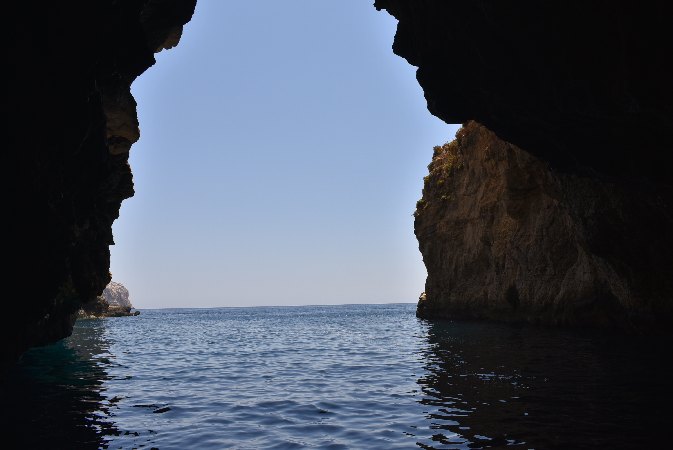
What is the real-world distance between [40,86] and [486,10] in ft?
39.7

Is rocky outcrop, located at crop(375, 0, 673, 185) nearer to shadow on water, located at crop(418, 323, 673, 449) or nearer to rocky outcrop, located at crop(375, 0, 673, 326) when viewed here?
rocky outcrop, located at crop(375, 0, 673, 326)

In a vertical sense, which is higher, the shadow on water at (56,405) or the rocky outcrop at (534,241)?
the rocky outcrop at (534,241)

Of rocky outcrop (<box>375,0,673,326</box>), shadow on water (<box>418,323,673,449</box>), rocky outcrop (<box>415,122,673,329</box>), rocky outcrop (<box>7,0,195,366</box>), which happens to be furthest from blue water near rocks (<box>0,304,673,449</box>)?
rocky outcrop (<box>375,0,673,326</box>)

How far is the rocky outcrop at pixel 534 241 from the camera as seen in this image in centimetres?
2481

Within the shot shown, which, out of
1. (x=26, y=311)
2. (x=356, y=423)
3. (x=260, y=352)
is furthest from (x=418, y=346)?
(x=26, y=311)

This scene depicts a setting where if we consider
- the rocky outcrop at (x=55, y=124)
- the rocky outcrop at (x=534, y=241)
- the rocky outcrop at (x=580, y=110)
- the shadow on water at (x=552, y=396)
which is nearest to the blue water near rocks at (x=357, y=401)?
the shadow on water at (x=552, y=396)

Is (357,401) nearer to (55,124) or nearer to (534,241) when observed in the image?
(55,124)

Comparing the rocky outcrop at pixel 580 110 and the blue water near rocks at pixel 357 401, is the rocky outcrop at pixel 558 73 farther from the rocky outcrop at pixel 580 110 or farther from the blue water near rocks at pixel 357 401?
the blue water near rocks at pixel 357 401

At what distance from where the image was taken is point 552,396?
14.2 m

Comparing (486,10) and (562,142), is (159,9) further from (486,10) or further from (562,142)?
(562,142)

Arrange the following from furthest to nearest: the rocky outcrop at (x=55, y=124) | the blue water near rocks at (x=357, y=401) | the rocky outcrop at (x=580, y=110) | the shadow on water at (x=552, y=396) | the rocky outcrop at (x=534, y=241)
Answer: the rocky outcrop at (x=534, y=241) → the rocky outcrop at (x=580, y=110) → the rocky outcrop at (x=55, y=124) → the blue water near rocks at (x=357, y=401) → the shadow on water at (x=552, y=396)

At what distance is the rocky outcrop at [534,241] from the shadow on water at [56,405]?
19.9 m

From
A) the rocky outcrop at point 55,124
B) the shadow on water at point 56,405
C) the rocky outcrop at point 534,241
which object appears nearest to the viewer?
the shadow on water at point 56,405

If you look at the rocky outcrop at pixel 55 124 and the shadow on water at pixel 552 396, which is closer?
the shadow on water at pixel 552 396
